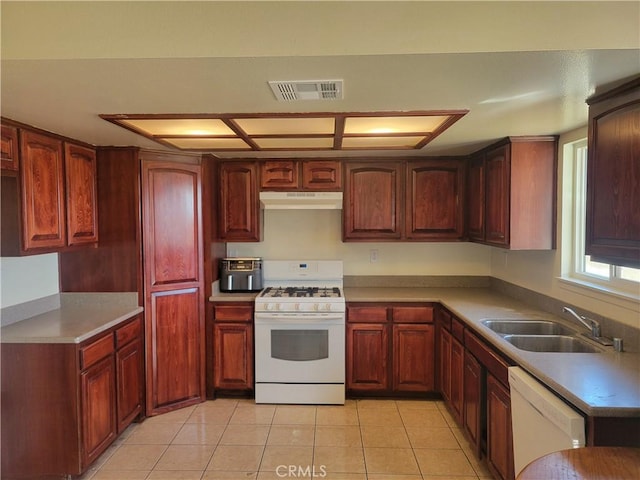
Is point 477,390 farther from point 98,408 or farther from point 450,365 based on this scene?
point 98,408

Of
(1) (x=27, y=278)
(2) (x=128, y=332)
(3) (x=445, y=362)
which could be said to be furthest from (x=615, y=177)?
(1) (x=27, y=278)

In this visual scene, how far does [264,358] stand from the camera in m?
3.12

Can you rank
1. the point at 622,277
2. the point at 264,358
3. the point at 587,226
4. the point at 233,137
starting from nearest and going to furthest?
the point at 587,226 < the point at 622,277 < the point at 233,137 < the point at 264,358

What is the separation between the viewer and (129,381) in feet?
8.77

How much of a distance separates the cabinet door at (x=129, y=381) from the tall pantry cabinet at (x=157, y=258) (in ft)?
0.24

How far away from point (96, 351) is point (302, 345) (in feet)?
4.93

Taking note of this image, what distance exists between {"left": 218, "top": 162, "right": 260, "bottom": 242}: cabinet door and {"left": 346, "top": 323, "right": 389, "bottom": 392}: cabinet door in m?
1.25

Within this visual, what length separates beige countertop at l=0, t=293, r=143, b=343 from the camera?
2.12 metres

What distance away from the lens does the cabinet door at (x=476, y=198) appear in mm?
3021

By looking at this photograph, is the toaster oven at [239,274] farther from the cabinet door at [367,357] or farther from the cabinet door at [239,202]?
the cabinet door at [367,357]

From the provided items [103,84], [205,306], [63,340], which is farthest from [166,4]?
[205,306]

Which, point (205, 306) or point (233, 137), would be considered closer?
point (233, 137)

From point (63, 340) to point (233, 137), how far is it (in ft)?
5.19

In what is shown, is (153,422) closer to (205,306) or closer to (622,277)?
(205,306)
